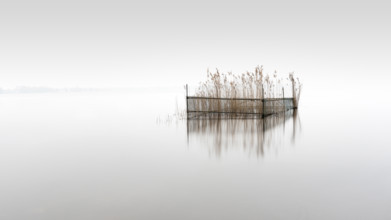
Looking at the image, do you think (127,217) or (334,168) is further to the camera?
(334,168)

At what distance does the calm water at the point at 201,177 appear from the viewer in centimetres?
304

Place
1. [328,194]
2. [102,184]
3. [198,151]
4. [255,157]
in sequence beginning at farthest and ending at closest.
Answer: [198,151] → [255,157] → [102,184] → [328,194]

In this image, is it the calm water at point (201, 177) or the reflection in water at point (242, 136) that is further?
the reflection in water at point (242, 136)

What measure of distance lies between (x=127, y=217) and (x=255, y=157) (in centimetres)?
256

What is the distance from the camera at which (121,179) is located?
4.12m

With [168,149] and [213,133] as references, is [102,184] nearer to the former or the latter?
[168,149]

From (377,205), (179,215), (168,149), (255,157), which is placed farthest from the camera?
(168,149)

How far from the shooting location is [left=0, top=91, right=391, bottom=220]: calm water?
3.04m

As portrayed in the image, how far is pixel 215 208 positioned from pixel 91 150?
376 cm

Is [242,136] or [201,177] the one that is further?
[242,136]

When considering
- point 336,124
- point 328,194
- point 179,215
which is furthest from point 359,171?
point 336,124

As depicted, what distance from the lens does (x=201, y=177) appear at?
4.04m

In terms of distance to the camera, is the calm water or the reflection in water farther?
the reflection in water

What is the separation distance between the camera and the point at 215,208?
3.03 m
